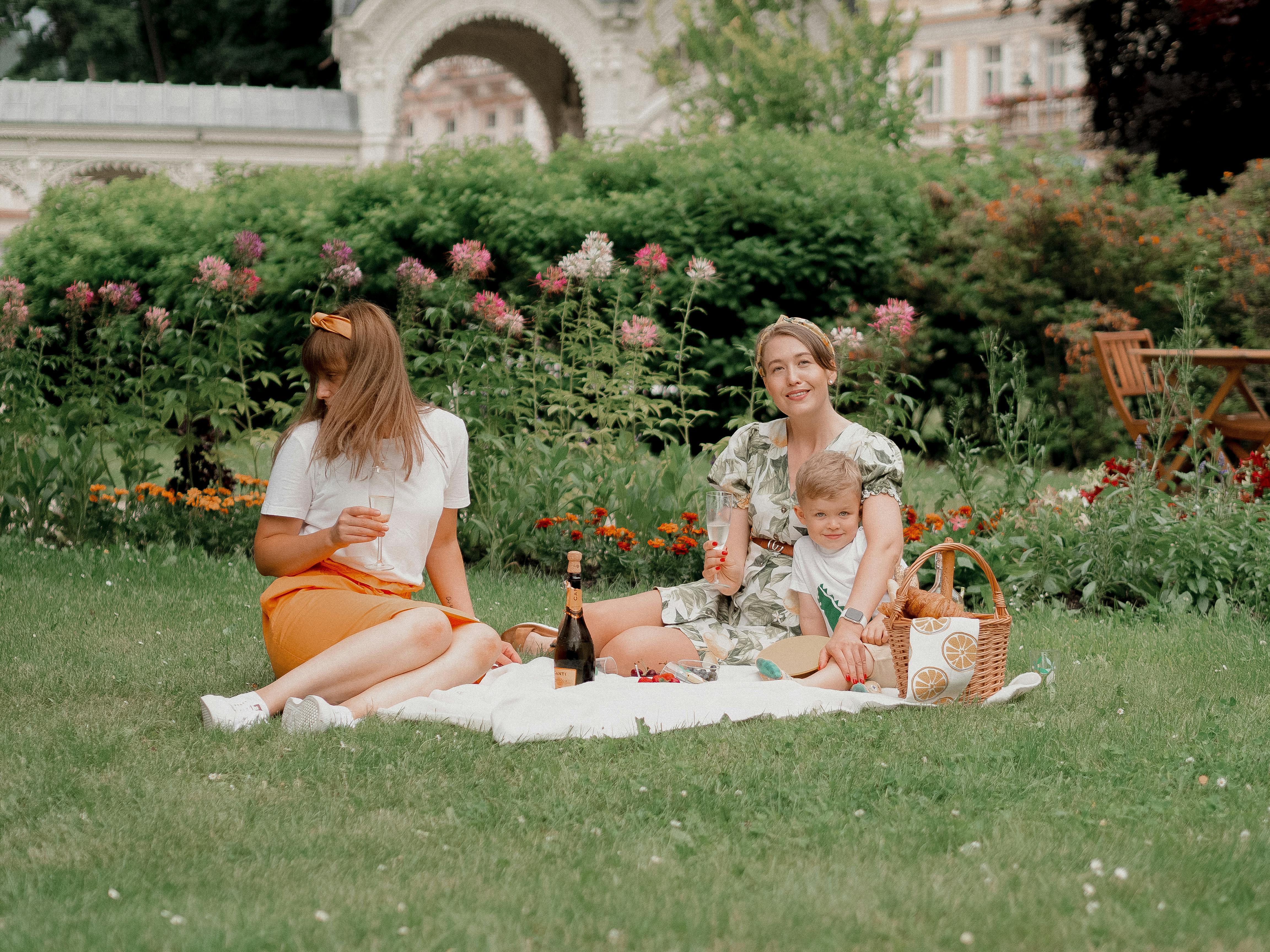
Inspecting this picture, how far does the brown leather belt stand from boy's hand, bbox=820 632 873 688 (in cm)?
45

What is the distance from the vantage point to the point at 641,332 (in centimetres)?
659

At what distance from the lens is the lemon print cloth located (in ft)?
11.8

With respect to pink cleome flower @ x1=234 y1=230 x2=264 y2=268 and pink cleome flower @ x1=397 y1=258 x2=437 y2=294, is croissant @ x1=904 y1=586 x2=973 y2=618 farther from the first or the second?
pink cleome flower @ x1=234 y1=230 x2=264 y2=268

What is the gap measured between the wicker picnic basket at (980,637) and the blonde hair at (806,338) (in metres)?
0.71

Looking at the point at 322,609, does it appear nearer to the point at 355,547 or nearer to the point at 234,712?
the point at 355,547

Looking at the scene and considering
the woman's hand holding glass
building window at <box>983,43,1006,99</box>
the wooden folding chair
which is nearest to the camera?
the woman's hand holding glass

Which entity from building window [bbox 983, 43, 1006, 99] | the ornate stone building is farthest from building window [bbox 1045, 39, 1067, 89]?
the ornate stone building

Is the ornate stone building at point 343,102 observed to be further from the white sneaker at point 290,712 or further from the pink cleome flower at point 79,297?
the white sneaker at point 290,712

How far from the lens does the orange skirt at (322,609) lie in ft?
12.1

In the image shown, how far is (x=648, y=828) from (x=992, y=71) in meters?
38.1

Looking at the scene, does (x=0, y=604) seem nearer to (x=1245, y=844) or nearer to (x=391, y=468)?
(x=391, y=468)

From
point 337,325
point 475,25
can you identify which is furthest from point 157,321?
point 475,25

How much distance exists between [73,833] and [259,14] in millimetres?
35817

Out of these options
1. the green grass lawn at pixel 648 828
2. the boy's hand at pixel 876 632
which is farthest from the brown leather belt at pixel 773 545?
the green grass lawn at pixel 648 828
